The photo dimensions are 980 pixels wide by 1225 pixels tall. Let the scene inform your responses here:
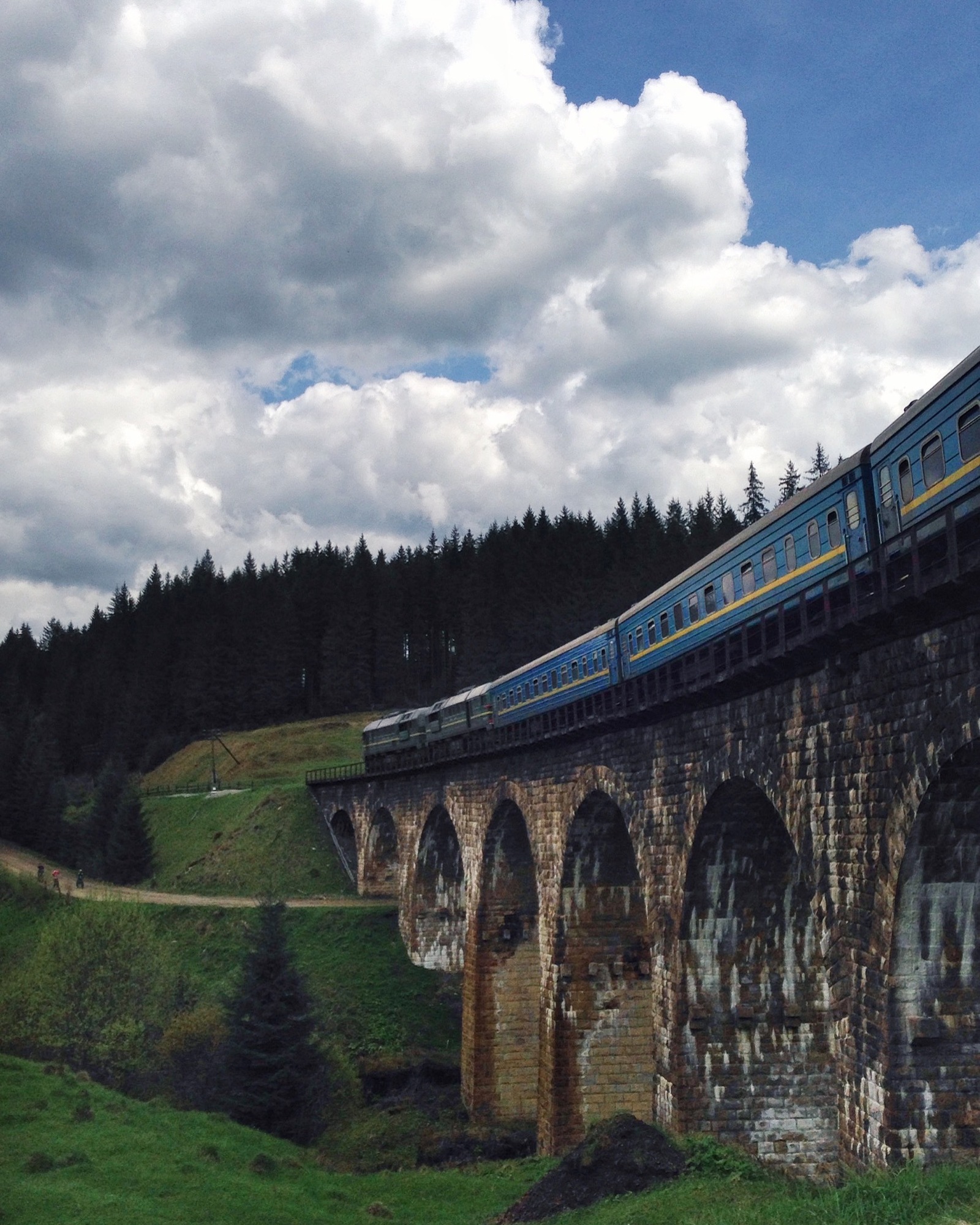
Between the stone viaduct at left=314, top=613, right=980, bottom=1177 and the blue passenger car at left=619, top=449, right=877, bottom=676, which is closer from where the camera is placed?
the stone viaduct at left=314, top=613, right=980, bottom=1177

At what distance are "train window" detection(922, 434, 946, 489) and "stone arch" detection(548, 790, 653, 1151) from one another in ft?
52.6

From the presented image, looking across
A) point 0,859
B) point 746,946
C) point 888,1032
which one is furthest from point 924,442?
point 0,859

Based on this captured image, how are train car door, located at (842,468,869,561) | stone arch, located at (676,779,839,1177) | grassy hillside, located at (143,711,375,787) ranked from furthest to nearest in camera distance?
grassy hillside, located at (143,711,375,787), stone arch, located at (676,779,839,1177), train car door, located at (842,468,869,561)

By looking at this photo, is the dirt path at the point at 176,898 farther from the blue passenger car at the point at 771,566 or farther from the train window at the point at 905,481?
the train window at the point at 905,481

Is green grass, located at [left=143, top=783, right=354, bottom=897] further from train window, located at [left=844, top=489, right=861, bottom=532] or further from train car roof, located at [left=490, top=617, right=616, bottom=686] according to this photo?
train window, located at [left=844, top=489, right=861, bottom=532]

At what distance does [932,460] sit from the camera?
50.4 ft

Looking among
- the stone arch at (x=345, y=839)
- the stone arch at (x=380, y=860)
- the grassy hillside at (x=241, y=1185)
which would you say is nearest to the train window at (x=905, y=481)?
the grassy hillside at (x=241, y=1185)

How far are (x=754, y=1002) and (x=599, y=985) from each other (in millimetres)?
8583

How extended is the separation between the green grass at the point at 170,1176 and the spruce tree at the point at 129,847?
4014 centimetres

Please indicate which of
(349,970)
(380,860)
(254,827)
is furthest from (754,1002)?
(254,827)

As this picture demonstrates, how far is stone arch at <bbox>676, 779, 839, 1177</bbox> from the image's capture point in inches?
859

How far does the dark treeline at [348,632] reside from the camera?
9538cm

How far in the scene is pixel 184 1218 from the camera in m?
21.4

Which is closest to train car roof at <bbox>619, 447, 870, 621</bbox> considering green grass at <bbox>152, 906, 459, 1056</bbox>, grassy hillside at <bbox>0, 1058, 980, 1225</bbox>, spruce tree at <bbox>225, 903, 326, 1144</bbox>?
grassy hillside at <bbox>0, 1058, 980, 1225</bbox>
